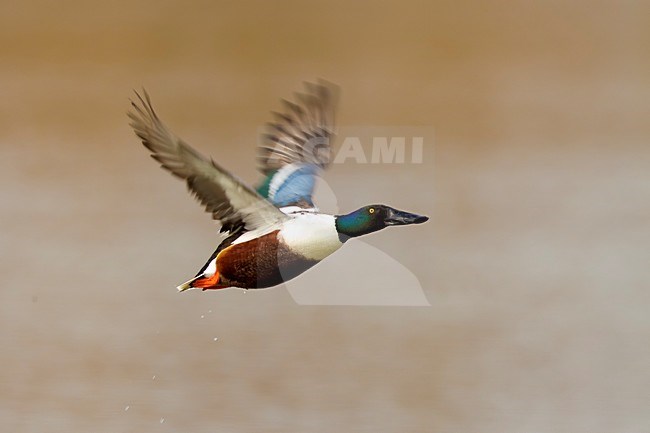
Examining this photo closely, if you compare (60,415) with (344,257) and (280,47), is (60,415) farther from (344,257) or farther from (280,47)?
(280,47)

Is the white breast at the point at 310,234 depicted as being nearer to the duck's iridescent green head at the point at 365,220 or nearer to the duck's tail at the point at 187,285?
the duck's iridescent green head at the point at 365,220

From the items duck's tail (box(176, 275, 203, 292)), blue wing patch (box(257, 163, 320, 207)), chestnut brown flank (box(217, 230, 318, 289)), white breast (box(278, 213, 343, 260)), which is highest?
blue wing patch (box(257, 163, 320, 207))

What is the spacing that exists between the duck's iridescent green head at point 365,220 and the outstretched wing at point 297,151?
6 cm

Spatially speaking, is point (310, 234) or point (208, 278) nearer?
point (310, 234)

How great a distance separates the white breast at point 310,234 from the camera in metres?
1.31

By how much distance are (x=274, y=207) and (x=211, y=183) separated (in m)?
0.10

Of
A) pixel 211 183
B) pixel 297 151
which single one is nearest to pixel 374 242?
pixel 297 151

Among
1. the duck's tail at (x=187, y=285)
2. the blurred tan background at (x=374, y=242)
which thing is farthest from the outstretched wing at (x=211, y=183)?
the blurred tan background at (x=374, y=242)

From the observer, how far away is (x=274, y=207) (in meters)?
1.31

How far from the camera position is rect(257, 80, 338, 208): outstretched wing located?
4.47 feet

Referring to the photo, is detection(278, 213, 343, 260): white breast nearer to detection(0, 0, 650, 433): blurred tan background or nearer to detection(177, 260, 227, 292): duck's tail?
detection(177, 260, 227, 292): duck's tail

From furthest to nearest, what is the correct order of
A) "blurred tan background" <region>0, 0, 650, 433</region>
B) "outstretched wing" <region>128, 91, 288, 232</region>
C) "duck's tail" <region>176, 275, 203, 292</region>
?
"blurred tan background" <region>0, 0, 650, 433</region>
"duck's tail" <region>176, 275, 203, 292</region>
"outstretched wing" <region>128, 91, 288, 232</region>

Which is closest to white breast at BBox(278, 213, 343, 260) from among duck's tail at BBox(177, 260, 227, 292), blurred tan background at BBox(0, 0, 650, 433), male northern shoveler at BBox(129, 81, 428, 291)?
male northern shoveler at BBox(129, 81, 428, 291)

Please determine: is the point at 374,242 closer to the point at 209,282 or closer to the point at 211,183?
the point at 209,282
